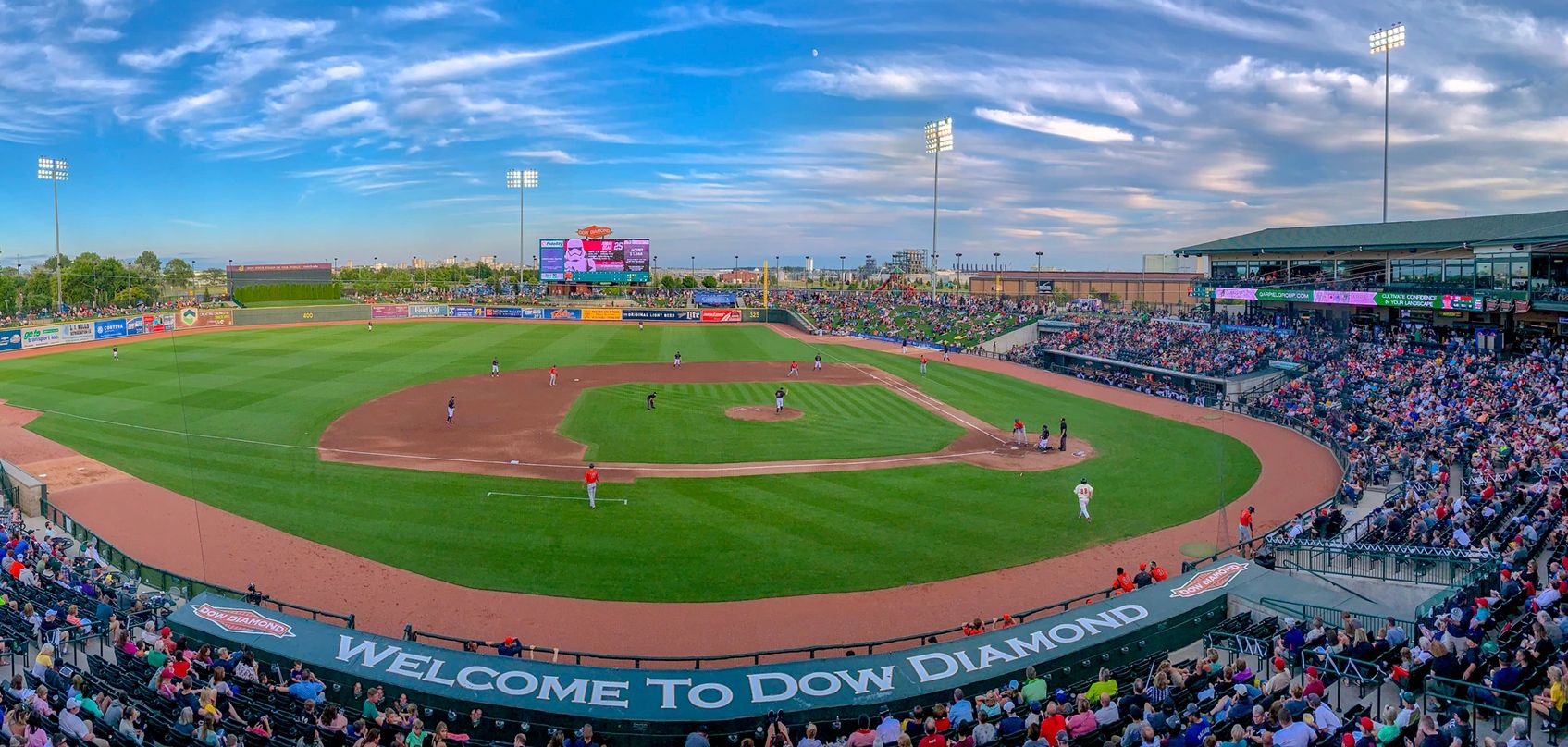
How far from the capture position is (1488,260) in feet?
129

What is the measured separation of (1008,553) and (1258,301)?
141ft

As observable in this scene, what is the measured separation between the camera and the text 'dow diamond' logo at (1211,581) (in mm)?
14883

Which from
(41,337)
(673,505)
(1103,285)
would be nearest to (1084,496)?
(673,505)

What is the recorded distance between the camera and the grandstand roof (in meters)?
39.3

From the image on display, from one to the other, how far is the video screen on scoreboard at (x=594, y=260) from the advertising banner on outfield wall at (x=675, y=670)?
272 feet

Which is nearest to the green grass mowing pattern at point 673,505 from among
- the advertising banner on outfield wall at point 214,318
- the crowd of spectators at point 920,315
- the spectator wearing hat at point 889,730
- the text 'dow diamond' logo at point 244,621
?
the text 'dow diamond' logo at point 244,621

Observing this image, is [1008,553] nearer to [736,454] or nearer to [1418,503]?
[1418,503]

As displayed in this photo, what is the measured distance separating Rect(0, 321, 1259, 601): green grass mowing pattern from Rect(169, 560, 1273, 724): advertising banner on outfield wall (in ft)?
19.9

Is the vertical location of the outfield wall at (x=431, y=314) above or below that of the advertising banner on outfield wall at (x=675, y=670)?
above

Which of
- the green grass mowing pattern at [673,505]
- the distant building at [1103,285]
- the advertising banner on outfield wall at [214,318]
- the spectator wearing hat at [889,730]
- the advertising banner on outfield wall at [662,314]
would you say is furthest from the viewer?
the distant building at [1103,285]

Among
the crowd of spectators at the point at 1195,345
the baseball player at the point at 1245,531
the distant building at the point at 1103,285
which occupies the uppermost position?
the distant building at the point at 1103,285

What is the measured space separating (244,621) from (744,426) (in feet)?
78.2

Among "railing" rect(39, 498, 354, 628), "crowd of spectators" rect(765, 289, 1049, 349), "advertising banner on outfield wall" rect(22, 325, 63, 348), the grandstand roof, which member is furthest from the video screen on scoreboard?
"railing" rect(39, 498, 354, 628)

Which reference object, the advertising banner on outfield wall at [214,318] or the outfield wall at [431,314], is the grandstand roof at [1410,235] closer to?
the outfield wall at [431,314]
